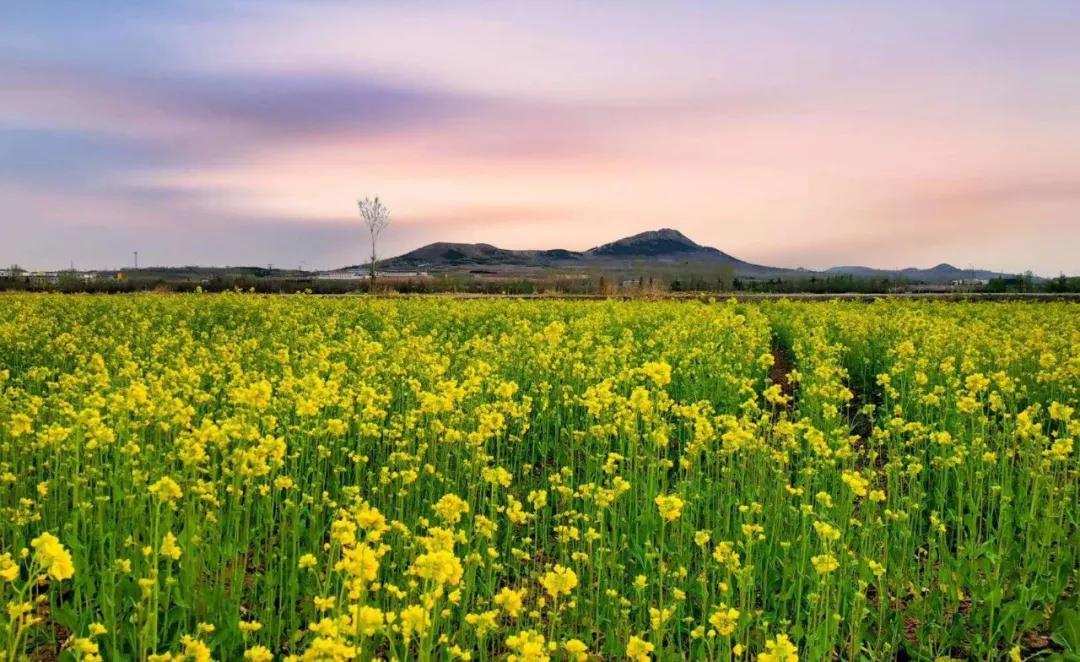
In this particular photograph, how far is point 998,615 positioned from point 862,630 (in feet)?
3.66

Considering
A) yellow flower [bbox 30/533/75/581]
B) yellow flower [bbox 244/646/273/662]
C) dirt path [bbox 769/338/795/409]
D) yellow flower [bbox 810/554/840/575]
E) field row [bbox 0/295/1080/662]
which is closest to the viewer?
yellow flower [bbox 30/533/75/581]

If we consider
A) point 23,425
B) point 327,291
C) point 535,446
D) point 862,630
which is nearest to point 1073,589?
point 862,630

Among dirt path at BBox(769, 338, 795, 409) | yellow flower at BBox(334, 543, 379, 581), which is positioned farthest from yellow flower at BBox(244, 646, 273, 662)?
dirt path at BBox(769, 338, 795, 409)

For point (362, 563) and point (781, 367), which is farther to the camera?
point (781, 367)

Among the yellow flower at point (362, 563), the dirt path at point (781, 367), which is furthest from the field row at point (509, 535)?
the dirt path at point (781, 367)

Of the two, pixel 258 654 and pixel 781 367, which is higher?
pixel 258 654

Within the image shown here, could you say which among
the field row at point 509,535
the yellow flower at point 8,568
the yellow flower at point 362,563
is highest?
the yellow flower at point 362,563

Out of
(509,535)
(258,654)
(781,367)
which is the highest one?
(258,654)

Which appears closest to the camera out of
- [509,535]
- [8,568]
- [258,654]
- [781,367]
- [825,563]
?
[258,654]

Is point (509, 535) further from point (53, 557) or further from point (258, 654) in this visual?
point (53, 557)

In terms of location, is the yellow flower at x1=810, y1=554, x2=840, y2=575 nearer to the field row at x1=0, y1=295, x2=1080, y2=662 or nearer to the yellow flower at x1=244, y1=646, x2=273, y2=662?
the field row at x1=0, y1=295, x2=1080, y2=662

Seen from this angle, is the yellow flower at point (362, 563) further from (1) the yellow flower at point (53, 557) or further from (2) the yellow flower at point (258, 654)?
(1) the yellow flower at point (53, 557)

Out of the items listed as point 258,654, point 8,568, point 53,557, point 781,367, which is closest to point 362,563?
point 258,654

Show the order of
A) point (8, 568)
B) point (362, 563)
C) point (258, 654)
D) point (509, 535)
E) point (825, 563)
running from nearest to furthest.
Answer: point (362, 563), point (258, 654), point (8, 568), point (825, 563), point (509, 535)
